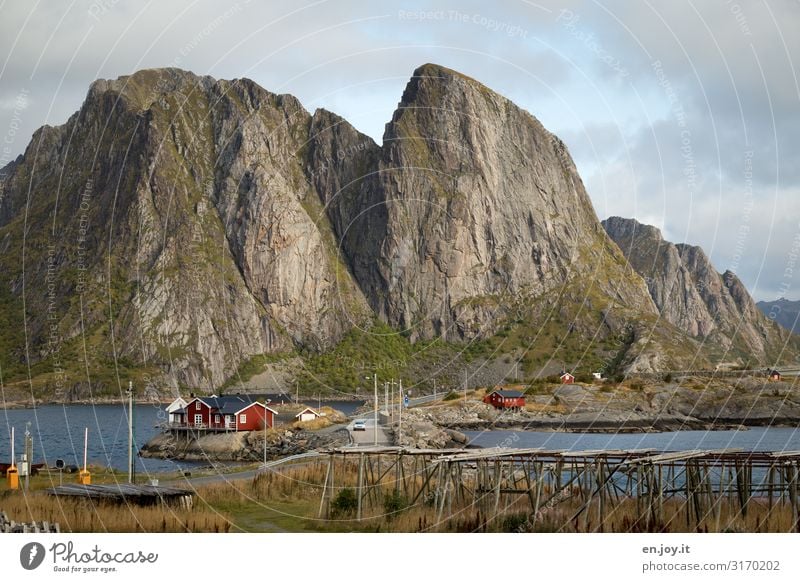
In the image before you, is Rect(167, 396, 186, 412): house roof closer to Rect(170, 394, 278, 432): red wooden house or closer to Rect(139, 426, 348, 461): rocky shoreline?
Rect(170, 394, 278, 432): red wooden house

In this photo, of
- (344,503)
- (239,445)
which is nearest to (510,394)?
(239,445)

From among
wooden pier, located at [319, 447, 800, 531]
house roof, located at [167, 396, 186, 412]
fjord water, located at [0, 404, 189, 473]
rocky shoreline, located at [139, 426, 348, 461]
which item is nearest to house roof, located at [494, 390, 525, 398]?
rocky shoreline, located at [139, 426, 348, 461]

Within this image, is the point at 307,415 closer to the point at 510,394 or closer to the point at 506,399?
the point at 506,399
